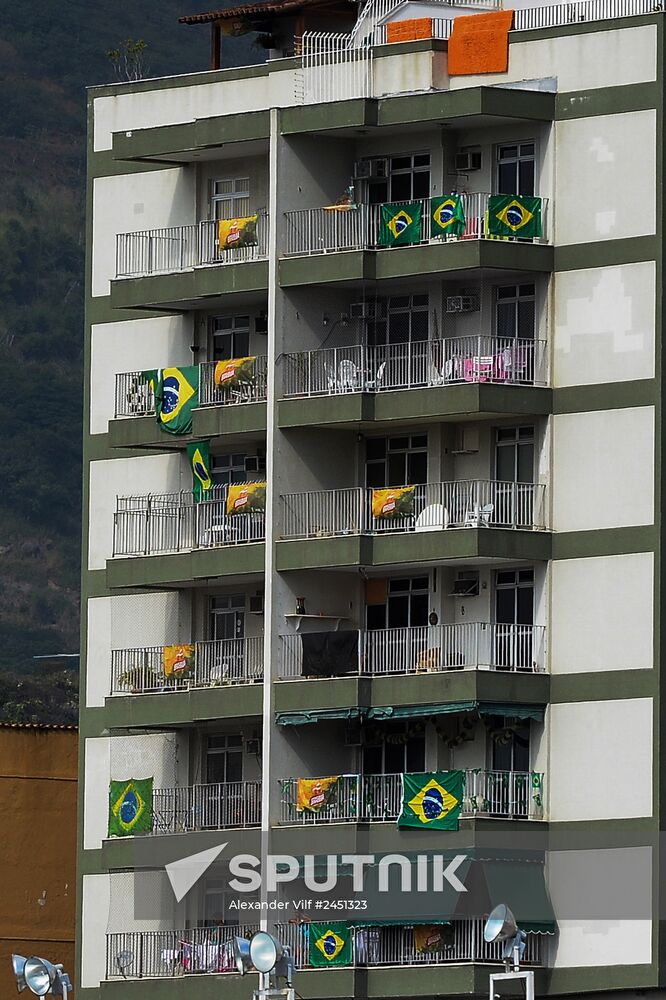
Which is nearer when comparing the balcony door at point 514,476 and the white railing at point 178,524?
the balcony door at point 514,476

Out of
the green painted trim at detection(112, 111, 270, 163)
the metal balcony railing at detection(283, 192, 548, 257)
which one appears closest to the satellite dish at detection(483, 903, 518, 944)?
the metal balcony railing at detection(283, 192, 548, 257)

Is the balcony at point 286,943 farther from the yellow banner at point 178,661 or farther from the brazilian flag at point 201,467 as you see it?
the brazilian flag at point 201,467

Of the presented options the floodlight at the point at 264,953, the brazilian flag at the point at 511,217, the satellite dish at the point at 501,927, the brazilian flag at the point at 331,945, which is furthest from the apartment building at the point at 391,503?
the floodlight at the point at 264,953

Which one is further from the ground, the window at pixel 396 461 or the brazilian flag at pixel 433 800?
the window at pixel 396 461

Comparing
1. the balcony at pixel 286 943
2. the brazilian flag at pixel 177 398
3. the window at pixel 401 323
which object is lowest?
the balcony at pixel 286 943

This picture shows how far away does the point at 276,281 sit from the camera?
59844 mm

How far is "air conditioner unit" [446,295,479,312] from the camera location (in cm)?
5925

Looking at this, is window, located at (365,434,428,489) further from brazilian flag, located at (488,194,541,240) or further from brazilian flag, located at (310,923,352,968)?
brazilian flag, located at (310,923,352,968)

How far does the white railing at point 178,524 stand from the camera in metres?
60.7

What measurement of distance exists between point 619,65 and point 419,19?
20.3 ft

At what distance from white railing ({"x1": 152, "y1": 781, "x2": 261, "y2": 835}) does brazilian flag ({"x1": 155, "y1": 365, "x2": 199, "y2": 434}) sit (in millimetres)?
7558

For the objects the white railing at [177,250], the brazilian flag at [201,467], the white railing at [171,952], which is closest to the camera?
the white railing at [171,952]

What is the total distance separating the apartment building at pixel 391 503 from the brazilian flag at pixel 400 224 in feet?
0.21

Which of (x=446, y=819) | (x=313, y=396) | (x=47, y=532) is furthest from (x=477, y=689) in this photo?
(x=47, y=532)
